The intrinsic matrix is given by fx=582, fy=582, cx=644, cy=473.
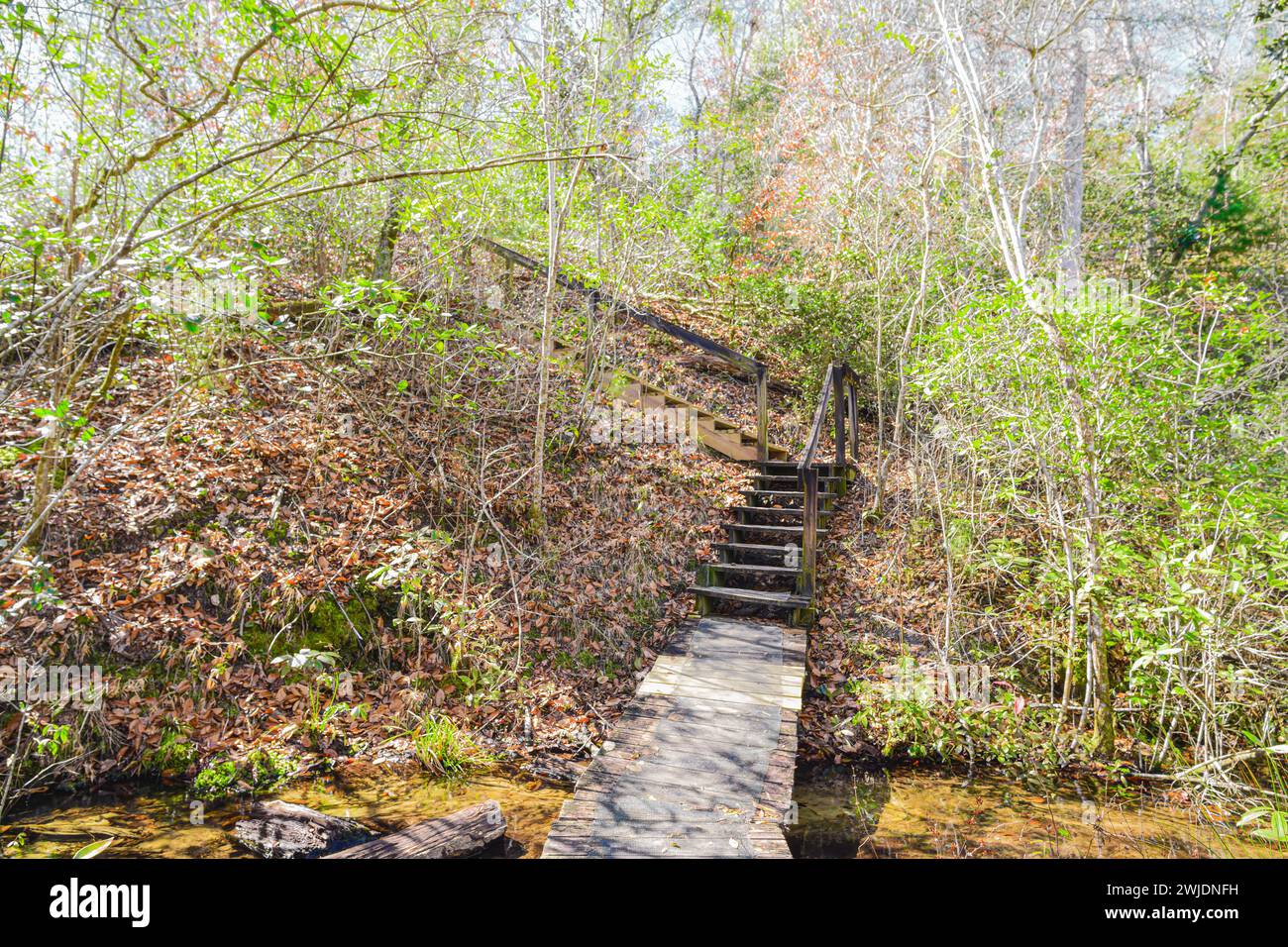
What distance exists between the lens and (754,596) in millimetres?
5906

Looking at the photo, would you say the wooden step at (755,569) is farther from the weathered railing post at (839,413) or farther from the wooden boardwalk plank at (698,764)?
the weathered railing post at (839,413)

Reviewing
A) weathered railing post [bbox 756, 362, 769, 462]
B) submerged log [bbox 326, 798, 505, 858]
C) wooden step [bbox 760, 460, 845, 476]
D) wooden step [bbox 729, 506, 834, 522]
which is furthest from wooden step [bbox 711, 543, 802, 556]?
submerged log [bbox 326, 798, 505, 858]

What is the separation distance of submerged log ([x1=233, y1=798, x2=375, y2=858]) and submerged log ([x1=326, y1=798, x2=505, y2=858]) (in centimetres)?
12

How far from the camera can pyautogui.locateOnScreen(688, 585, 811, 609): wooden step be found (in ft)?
19.0

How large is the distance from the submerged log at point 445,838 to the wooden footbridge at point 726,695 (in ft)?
1.65

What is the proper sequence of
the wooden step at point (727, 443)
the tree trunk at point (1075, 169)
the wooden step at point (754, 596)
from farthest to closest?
the tree trunk at point (1075, 169) → the wooden step at point (727, 443) → the wooden step at point (754, 596)

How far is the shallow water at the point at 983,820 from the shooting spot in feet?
11.8

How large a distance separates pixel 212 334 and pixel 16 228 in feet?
7.70

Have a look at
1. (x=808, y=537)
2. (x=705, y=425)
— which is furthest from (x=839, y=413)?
(x=808, y=537)

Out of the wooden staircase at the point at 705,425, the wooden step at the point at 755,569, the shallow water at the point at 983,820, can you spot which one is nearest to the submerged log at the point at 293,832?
the shallow water at the point at 983,820

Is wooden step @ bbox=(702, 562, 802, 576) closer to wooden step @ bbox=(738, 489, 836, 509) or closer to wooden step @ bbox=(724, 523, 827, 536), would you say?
wooden step @ bbox=(724, 523, 827, 536)
